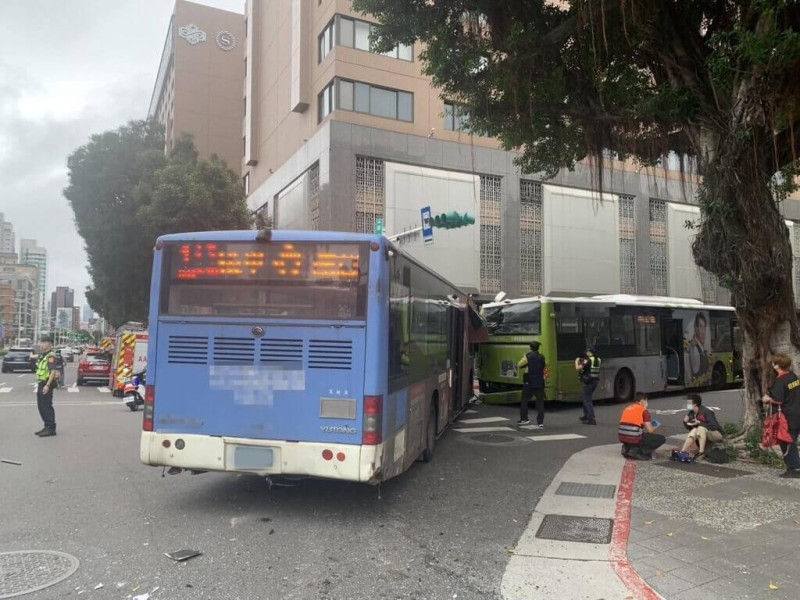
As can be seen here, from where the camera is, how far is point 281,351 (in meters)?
5.95

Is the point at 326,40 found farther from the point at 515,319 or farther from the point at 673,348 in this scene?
the point at 673,348

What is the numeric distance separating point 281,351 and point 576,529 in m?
3.37

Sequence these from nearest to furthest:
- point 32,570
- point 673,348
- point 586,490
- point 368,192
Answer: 1. point 32,570
2. point 586,490
3. point 673,348
4. point 368,192

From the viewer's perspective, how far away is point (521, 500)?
6852 mm

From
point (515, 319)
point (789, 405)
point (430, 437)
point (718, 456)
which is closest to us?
point (789, 405)

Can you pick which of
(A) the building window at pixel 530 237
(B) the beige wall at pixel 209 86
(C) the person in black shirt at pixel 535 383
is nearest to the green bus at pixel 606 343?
(C) the person in black shirt at pixel 535 383

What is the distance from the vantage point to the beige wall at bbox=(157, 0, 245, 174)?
51.8 meters

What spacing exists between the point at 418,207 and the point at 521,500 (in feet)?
78.8

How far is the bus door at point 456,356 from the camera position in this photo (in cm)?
1083

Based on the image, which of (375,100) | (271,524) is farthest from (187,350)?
(375,100)

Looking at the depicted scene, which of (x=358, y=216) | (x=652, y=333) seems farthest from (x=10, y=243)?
(x=652, y=333)

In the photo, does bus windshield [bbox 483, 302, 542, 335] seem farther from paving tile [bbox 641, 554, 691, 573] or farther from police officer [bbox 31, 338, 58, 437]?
police officer [bbox 31, 338, 58, 437]

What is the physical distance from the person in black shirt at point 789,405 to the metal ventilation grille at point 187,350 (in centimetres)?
707

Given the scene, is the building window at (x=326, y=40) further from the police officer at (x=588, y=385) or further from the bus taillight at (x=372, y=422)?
the bus taillight at (x=372, y=422)
